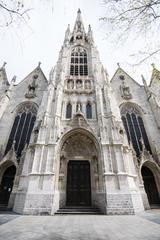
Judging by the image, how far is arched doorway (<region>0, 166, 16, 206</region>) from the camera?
41.0 ft

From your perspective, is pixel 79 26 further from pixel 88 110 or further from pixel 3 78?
pixel 88 110

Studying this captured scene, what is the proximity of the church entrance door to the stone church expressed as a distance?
0.23ft

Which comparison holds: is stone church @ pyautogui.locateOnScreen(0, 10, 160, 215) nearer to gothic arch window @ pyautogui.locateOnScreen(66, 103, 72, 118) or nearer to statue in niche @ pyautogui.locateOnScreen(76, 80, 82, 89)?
gothic arch window @ pyautogui.locateOnScreen(66, 103, 72, 118)

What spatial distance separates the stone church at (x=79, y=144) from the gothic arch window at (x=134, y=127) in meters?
0.11

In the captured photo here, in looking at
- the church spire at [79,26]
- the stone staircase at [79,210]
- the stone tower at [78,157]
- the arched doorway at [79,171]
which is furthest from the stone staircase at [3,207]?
the church spire at [79,26]

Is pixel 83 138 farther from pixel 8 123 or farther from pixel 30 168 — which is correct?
pixel 8 123

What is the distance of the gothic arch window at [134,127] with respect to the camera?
14687 mm

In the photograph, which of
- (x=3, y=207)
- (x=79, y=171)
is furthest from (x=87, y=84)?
(x=3, y=207)

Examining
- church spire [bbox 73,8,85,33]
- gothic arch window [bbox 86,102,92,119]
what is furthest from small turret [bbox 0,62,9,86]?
church spire [bbox 73,8,85,33]

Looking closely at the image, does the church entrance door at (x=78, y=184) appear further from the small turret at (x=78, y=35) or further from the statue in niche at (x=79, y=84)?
the small turret at (x=78, y=35)

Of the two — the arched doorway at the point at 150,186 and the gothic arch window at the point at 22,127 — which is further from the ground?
the gothic arch window at the point at 22,127

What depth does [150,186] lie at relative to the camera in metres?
12.9

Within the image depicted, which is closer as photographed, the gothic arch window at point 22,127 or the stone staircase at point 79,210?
the stone staircase at point 79,210

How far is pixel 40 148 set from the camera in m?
11.1
